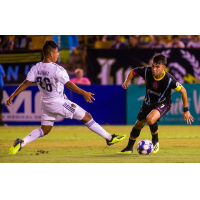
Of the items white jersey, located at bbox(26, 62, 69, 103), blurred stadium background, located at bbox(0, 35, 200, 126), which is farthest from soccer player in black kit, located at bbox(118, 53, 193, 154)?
blurred stadium background, located at bbox(0, 35, 200, 126)

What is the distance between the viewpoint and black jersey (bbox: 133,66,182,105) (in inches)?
295

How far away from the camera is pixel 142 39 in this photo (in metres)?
16.5

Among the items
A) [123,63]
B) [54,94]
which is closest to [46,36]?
[123,63]

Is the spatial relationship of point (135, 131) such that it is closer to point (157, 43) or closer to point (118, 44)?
point (118, 44)

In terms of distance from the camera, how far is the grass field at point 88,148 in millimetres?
7074

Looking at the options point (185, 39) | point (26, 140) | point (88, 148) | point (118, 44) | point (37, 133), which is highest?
point (185, 39)

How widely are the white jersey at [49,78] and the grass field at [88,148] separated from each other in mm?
1171

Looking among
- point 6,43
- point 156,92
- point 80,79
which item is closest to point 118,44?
point 80,79

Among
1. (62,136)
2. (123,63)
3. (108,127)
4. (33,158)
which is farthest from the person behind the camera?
(123,63)

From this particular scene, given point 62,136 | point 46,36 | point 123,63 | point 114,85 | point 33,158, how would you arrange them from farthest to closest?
point 46,36 < point 123,63 < point 114,85 < point 62,136 < point 33,158

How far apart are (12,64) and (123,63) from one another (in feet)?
15.1

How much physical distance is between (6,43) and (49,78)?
10020mm

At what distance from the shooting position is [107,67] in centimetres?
1545

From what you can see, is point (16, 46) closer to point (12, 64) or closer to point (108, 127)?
point (12, 64)
